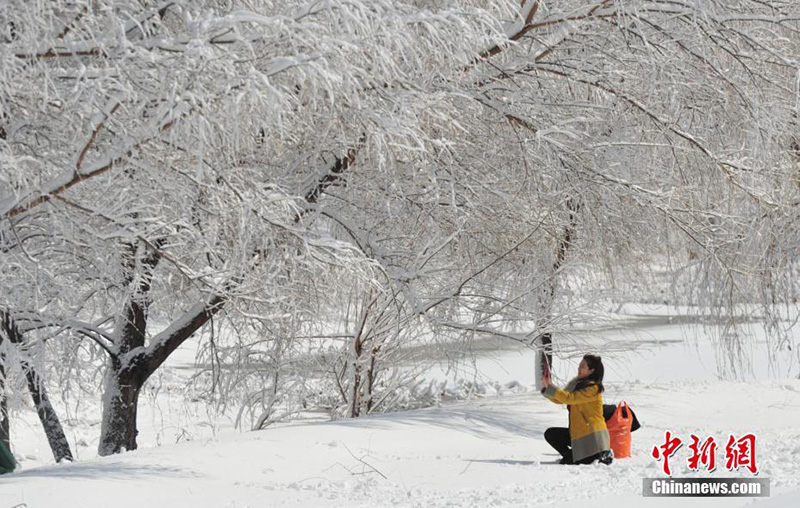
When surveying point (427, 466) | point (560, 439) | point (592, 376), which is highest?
point (592, 376)

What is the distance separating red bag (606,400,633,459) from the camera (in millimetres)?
7102

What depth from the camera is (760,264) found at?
11211mm

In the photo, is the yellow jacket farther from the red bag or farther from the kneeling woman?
the red bag

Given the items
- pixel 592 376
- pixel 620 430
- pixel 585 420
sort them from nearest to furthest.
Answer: pixel 585 420 < pixel 592 376 < pixel 620 430

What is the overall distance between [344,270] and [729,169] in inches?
139

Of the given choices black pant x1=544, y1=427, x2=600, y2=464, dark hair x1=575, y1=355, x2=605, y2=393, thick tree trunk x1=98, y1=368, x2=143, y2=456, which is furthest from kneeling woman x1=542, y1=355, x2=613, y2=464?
thick tree trunk x1=98, y1=368, x2=143, y2=456

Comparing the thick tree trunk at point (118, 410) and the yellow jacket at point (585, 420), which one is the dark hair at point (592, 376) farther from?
the thick tree trunk at point (118, 410)

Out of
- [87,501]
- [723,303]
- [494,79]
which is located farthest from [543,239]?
[87,501]

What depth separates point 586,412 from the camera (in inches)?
270

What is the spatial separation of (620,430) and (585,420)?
0.44m

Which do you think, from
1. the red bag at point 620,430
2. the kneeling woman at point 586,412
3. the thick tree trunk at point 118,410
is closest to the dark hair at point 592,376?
the kneeling woman at point 586,412

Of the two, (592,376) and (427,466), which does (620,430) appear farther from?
(427,466)

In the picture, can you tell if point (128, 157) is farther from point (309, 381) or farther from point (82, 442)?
point (82, 442)

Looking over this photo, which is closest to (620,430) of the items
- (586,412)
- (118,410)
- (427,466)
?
(586,412)
